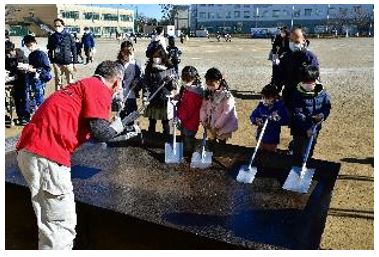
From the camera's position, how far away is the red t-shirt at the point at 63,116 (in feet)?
9.95

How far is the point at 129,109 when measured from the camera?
20.2ft

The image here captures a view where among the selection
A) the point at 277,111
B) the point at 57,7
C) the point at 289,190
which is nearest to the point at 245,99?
the point at 277,111

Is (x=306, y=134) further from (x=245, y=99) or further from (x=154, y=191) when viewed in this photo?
(x=245, y=99)

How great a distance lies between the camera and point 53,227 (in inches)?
125

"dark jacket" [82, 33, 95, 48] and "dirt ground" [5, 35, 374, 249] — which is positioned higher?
"dark jacket" [82, 33, 95, 48]

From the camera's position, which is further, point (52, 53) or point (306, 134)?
point (52, 53)

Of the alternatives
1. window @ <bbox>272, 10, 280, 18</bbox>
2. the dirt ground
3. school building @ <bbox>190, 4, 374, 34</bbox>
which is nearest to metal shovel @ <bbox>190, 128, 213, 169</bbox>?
the dirt ground

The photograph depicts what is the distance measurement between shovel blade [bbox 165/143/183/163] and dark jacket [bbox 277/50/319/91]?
152 cm

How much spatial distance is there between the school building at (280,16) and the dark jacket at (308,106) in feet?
231

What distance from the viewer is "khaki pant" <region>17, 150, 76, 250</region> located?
10.1 feet

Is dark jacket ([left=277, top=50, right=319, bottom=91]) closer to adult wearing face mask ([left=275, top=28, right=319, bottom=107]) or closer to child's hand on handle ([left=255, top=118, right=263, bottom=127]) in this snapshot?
adult wearing face mask ([left=275, top=28, right=319, bottom=107])

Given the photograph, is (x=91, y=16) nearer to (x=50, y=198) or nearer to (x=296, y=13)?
(x=296, y=13)

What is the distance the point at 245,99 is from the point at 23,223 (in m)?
7.17

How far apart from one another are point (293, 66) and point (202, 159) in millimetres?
1653
